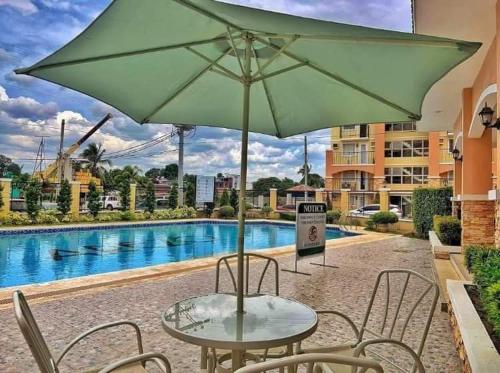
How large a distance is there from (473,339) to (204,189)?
20.7m

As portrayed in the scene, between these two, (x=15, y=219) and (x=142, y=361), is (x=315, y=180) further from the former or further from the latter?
(x=142, y=361)

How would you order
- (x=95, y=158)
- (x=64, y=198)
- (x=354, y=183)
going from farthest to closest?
(x=95, y=158)
(x=354, y=183)
(x=64, y=198)

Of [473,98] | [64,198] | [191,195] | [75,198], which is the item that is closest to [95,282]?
[473,98]

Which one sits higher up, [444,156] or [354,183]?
[444,156]

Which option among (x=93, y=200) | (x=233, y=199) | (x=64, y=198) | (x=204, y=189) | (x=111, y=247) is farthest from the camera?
(x=204, y=189)

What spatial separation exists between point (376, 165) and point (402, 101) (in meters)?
24.2

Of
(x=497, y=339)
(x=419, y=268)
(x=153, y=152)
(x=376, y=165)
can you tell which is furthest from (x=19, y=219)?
(x=153, y=152)

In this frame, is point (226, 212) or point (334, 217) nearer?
point (334, 217)

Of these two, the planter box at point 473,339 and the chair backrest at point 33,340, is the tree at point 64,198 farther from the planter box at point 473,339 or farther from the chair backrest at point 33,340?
the chair backrest at point 33,340

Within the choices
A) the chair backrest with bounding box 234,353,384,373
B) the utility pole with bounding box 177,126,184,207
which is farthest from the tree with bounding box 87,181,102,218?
the chair backrest with bounding box 234,353,384,373

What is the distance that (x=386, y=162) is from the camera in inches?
1009

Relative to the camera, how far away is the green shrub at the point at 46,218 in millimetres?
16266

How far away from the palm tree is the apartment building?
21.9 metres

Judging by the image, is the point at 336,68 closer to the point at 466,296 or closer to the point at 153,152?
the point at 466,296
